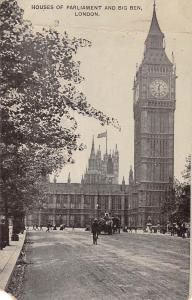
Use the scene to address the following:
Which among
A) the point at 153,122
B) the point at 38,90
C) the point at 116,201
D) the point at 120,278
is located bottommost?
the point at 120,278

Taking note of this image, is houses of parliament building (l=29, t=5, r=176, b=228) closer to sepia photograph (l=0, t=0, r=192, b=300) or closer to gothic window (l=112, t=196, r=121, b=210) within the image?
sepia photograph (l=0, t=0, r=192, b=300)

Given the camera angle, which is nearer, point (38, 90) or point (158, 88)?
point (38, 90)

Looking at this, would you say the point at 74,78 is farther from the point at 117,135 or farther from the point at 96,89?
the point at 117,135

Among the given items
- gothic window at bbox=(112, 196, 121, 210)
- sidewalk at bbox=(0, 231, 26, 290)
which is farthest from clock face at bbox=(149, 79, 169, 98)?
sidewalk at bbox=(0, 231, 26, 290)

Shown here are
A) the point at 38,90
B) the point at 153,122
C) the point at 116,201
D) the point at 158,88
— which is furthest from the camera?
the point at 116,201

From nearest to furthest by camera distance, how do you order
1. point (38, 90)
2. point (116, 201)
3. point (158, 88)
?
1. point (38, 90)
2. point (158, 88)
3. point (116, 201)

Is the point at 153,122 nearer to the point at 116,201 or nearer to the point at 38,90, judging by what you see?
the point at 38,90

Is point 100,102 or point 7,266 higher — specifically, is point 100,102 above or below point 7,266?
above

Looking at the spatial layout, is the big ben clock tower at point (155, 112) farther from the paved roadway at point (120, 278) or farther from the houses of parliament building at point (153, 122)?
the paved roadway at point (120, 278)

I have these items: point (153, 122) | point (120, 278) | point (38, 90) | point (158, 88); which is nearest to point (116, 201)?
point (153, 122)
